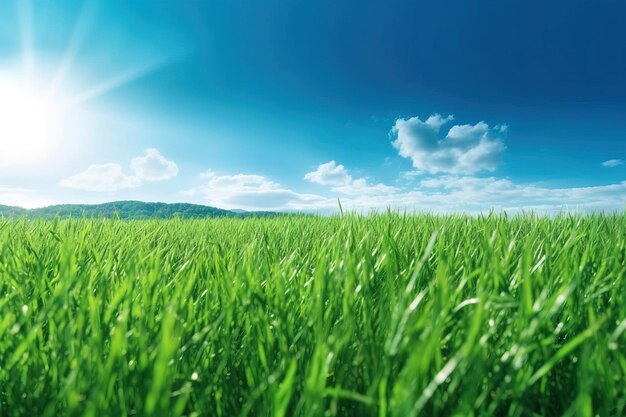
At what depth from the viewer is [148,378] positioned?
75 centimetres

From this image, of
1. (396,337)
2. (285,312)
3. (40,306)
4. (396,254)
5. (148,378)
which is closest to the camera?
(396,337)

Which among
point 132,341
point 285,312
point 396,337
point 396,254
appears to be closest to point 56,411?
point 132,341

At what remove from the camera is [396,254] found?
1.40 meters

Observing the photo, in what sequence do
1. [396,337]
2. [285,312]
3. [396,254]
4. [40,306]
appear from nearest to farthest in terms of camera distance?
[396,337], [285,312], [40,306], [396,254]

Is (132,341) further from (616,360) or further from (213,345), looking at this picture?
(616,360)

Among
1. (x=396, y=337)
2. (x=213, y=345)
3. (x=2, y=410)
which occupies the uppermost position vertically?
(x=396, y=337)

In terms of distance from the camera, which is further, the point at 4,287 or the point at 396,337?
the point at 4,287

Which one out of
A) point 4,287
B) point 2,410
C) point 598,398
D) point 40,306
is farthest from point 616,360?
point 4,287

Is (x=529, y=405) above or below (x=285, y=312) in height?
below

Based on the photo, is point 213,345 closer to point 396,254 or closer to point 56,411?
point 56,411

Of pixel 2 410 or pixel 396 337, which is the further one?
pixel 2 410

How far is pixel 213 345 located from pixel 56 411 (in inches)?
12.0

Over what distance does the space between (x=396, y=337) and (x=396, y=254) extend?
2.55 ft

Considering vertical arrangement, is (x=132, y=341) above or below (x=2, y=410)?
above
